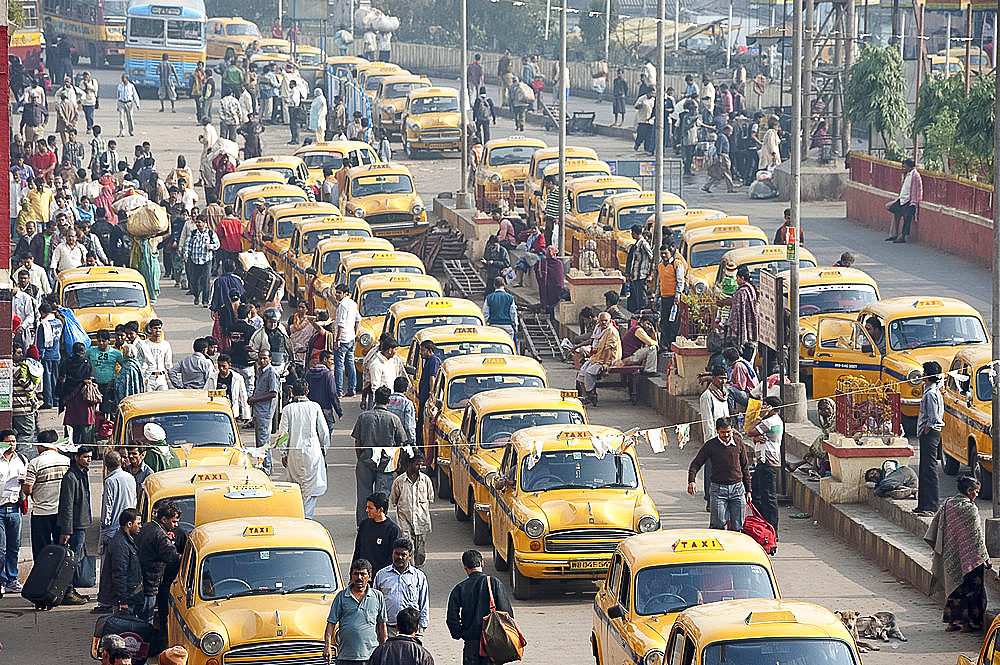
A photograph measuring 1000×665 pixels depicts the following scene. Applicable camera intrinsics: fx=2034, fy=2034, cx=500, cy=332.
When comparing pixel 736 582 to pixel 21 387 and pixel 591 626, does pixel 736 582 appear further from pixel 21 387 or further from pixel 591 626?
pixel 21 387

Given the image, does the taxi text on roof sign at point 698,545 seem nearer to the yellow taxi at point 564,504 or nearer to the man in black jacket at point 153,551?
the yellow taxi at point 564,504

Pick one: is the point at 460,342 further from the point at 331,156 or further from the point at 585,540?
the point at 331,156

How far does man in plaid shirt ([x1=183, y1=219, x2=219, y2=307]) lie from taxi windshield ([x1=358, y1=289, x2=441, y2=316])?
5.59 meters

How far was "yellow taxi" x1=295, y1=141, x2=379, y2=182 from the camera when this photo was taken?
154ft

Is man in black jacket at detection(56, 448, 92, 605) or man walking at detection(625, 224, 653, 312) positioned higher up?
man walking at detection(625, 224, 653, 312)

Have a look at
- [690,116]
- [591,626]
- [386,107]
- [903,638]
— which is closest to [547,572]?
[591,626]

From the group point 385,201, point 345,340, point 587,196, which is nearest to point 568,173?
point 587,196

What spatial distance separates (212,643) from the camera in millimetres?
14828

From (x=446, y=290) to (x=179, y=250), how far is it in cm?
482

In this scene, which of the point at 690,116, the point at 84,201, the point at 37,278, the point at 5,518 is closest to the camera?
the point at 5,518

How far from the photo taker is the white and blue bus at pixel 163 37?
228 ft

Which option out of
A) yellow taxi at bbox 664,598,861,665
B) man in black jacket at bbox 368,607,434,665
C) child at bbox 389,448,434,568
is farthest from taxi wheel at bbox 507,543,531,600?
yellow taxi at bbox 664,598,861,665

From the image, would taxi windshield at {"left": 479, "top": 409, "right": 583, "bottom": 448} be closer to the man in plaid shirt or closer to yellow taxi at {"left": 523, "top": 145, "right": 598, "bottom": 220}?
the man in plaid shirt

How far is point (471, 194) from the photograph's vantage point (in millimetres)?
45625
